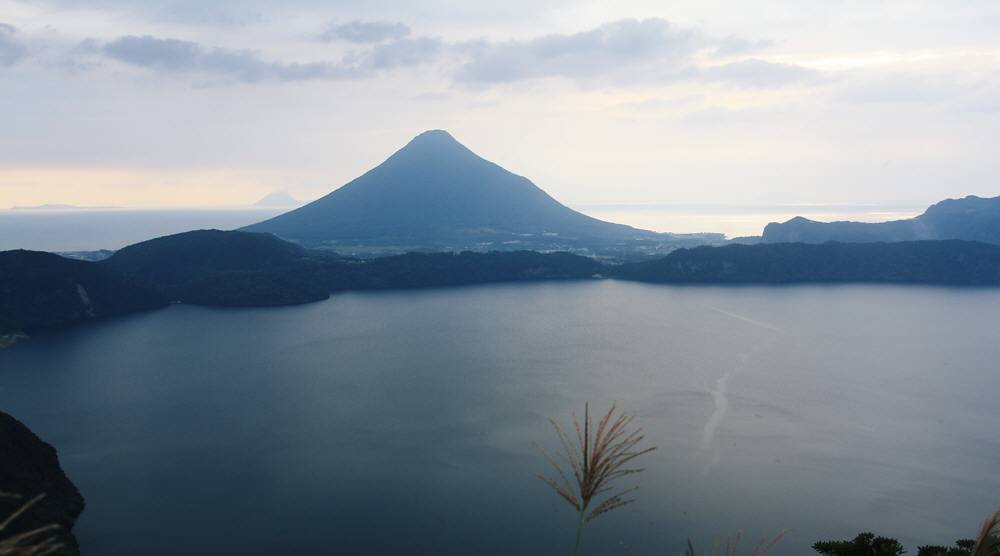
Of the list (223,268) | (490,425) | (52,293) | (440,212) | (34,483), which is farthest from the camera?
(440,212)

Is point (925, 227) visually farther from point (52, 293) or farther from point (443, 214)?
point (52, 293)

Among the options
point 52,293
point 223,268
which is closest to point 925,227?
point 223,268

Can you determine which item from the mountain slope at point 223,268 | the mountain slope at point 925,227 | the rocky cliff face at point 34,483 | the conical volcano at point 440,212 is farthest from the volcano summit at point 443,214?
the rocky cliff face at point 34,483

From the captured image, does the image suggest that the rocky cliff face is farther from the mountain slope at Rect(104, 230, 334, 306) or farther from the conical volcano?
the conical volcano

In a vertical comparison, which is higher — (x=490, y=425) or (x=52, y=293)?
(x=52, y=293)

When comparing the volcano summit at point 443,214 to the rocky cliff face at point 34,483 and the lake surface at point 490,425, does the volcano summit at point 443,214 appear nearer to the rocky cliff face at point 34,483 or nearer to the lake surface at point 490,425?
the lake surface at point 490,425

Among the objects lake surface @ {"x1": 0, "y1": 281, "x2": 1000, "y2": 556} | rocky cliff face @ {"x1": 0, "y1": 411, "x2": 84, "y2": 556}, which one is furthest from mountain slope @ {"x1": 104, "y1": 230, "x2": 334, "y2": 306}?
rocky cliff face @ {"x1": 0, "y1": 411, "x2": 84, "y2": 556}

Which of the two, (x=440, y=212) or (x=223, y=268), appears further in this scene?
(x=440, y=212)
